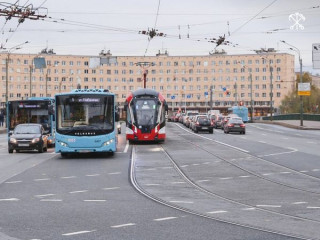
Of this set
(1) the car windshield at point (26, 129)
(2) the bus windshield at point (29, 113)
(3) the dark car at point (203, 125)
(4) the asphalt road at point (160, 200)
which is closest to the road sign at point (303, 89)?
(3) the dark car at point (203, 125)

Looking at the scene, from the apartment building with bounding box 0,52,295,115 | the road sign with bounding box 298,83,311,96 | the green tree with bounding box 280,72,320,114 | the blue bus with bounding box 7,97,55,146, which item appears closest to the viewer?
the blue bus with bounding box 7,97,55,146

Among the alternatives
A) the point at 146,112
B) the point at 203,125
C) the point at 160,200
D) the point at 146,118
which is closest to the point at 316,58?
the point at 146,112

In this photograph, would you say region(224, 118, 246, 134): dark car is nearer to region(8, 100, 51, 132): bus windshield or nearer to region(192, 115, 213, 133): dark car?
region(192, 115, 213, 133): dark car

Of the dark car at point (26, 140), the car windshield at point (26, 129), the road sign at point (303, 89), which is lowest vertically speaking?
the dark car at point (26, 140)

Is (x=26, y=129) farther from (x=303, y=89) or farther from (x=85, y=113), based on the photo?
(x=303, y=89)

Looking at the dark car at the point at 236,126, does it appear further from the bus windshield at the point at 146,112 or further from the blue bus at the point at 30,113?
the blue bus at the point at 30,113

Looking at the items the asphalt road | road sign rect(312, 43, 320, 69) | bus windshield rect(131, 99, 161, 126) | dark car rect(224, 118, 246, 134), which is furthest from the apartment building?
the asphalt road

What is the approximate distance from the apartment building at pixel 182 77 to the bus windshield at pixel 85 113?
107517mm

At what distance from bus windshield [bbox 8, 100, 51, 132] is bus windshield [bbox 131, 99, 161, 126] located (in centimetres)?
533

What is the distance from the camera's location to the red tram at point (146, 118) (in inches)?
1410

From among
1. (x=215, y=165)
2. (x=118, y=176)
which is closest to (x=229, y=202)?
(x=118, y=176)

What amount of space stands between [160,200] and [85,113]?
13.3 metres

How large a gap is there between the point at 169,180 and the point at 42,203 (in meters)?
5.33

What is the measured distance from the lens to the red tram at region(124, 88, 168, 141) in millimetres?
35812
